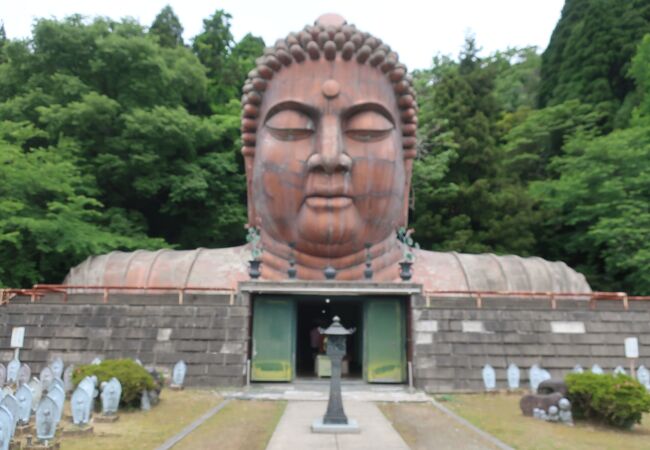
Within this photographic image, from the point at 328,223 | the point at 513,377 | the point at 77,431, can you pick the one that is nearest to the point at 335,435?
the point at 77,431

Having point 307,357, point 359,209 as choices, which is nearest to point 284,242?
point 359,209

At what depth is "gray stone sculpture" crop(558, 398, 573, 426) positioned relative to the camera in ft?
27.7

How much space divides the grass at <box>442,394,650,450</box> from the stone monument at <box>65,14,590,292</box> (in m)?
4.27

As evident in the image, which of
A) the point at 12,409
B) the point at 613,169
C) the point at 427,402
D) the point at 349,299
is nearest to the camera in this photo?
the point at 12,409

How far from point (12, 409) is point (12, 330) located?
5321mm

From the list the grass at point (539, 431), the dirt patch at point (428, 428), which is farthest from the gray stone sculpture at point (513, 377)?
the dirt patch at point (428, 428)

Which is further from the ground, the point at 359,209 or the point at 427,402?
the point at 359,209

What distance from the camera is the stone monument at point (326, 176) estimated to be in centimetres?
Answer: 1291

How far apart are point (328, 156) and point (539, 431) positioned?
6861mm

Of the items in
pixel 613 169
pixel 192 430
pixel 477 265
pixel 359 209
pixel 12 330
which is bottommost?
pixel 192 430

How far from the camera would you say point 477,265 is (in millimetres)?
14766

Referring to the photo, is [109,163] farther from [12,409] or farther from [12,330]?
[12,409]

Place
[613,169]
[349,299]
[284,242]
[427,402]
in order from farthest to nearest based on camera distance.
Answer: [613,169]
[284,242]
[349,299]
[427,402]

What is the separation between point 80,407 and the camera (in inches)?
287
